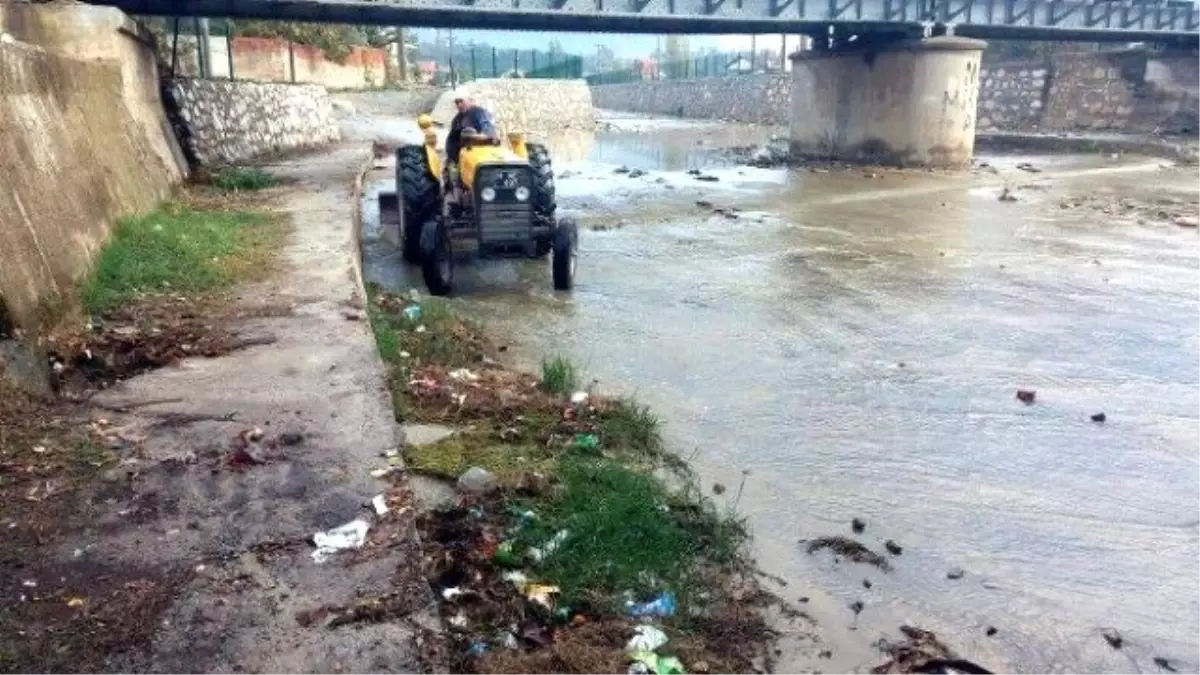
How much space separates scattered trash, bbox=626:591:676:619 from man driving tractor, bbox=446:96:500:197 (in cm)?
603

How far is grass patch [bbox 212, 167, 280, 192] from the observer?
1246cm

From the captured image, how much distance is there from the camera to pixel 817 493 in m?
5.02

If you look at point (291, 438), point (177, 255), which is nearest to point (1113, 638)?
point (291, 438)

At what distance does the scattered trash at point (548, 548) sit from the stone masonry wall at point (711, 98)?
132 ft

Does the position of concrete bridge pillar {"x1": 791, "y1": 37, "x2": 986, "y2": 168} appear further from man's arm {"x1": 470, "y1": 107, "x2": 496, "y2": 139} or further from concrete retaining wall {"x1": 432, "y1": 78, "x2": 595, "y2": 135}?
man's arm {"x1": 470, "y1": 107, "x2": 496, "y2": 139}

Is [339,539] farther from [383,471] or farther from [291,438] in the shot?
[291,438]

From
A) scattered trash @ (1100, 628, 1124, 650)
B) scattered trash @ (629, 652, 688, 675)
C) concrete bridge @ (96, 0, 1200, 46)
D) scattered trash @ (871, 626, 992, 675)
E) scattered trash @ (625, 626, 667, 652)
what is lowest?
scattered trash @ (1100, 628, 1124, 650)

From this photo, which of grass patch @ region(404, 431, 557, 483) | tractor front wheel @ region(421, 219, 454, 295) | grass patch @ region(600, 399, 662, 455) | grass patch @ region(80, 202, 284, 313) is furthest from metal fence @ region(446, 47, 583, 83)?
grass patch @ region(404, 431, 557, 483)

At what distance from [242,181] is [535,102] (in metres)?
27.9

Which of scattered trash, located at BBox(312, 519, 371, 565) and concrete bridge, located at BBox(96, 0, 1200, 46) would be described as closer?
scattered trash, located at BBox(312, 519, 371, 565)

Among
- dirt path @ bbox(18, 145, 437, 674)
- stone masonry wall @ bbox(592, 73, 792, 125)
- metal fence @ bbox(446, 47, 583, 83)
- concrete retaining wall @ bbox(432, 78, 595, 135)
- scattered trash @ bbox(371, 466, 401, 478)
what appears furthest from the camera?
metal fence @ bbox(446, 47, 583, 83)

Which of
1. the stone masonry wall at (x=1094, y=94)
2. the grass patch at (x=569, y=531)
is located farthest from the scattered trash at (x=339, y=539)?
the stone masonry wall at (x=1094, y=94)

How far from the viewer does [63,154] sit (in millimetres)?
6973

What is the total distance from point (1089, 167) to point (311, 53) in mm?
22361
